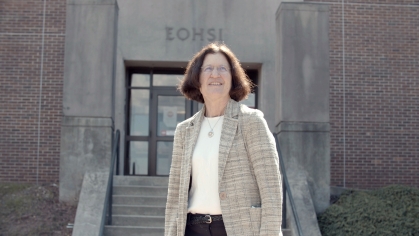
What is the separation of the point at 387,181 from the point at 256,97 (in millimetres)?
3476

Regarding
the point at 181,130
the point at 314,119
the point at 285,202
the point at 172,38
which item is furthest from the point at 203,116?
the point at 172,38

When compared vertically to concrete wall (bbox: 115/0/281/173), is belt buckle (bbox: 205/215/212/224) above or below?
below

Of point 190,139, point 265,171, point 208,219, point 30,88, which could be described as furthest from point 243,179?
point 30,88

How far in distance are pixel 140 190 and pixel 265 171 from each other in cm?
665

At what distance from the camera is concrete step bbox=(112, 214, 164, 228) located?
8.45 m

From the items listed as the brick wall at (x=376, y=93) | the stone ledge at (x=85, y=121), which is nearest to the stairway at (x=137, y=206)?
the stone ledge at (x=85, y=121)

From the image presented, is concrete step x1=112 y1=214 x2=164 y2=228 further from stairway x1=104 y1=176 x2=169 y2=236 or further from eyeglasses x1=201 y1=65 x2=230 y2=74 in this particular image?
eyeglasses x1=201 y1=65 x2=230 y2=74

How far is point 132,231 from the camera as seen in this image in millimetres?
8102

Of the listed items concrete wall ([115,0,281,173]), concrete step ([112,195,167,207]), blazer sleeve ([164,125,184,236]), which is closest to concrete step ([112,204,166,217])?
concrete step ([112,195,167,207])

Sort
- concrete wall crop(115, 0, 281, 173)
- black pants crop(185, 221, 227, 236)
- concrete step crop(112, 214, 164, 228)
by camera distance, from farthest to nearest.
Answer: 1. concrete wall crop(115, 0, 281, 173)
2. concrete step crop(112, 214, 164, 228)
3. black pants crop(185, 221, 227, 236)

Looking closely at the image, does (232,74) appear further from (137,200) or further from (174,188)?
(137,200)

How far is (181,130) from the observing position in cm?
Answer: 336

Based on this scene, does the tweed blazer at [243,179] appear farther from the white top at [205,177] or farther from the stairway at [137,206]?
the stairway at [137,206]

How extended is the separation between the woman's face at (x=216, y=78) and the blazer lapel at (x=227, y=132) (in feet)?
0.27
